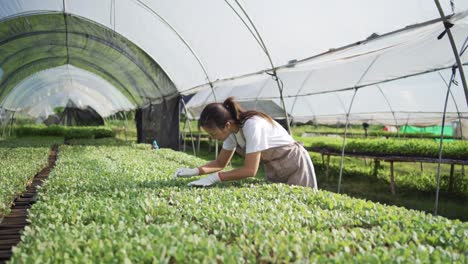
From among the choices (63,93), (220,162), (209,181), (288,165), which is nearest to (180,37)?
(220,162)

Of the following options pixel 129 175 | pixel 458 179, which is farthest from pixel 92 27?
pixel 458 179

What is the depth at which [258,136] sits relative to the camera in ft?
13.7

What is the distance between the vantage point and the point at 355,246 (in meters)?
2.47

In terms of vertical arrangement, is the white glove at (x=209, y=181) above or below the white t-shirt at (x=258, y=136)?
below

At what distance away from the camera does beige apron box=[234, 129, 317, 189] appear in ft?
15.7

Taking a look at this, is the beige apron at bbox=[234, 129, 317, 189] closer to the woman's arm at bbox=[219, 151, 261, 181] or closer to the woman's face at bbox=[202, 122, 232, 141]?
the woman's face at bbox=[202, 122, 232, 141]

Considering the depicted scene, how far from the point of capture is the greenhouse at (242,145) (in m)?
2.45

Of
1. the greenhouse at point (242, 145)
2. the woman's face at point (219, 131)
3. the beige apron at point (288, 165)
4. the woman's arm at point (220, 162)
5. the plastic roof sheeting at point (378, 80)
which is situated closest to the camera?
the greenhouse at point (242, 145)

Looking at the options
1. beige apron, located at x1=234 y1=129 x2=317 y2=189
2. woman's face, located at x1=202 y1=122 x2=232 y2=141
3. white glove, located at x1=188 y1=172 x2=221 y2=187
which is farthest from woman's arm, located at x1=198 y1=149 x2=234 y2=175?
woman's face, located at x1=202 y1=122 x2=232 y2=141

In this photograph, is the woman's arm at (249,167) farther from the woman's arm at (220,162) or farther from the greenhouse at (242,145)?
the woman's arm at (220,162)

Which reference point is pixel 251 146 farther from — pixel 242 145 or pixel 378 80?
pixel 378 80

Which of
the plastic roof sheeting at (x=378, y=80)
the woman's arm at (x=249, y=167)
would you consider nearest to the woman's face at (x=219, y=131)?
the woman's arm at (x=249, y=167)

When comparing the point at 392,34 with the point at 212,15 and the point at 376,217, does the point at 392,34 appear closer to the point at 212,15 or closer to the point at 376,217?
the point at 376,217

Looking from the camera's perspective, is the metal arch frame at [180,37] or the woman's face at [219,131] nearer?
the woman's face at [219,131]
